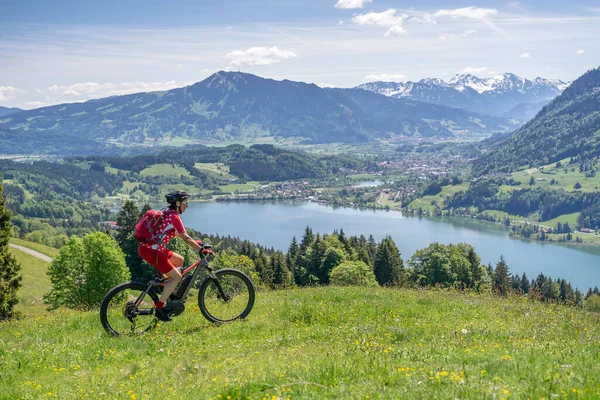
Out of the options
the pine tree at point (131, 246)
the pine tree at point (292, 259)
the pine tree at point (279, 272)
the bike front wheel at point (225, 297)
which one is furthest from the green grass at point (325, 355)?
the pine tree at point (292, 259)

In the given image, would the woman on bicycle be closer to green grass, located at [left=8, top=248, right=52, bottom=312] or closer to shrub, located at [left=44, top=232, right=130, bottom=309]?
shrub, located at [left=44, top=232, right=130, bottom=309]

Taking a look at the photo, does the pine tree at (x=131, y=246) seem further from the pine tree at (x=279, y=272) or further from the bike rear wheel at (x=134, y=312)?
the bike rear wheel at (x=134, y=312)

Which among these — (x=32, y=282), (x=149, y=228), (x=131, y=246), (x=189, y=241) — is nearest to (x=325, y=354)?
(x=189, y=241)

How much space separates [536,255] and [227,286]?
17879cm

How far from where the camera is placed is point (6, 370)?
8961 millimetres

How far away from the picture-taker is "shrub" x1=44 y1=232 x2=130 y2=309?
140 feet

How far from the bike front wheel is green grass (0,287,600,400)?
0.46 meters

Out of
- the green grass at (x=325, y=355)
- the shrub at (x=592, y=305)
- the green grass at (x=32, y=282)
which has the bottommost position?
the green grass at (x=32, y=282)

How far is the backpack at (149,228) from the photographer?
36.5ft

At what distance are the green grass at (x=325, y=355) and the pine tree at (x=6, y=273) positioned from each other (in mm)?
21285

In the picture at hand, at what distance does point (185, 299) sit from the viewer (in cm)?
1213

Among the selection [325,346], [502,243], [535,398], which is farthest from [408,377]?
[502,243]

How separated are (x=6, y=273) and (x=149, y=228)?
31818 mm

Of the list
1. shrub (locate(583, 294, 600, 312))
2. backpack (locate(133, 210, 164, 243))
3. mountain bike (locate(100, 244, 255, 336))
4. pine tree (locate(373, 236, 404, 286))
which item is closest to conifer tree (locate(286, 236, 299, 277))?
pine tree (locate(373, 236, 404, 286))
